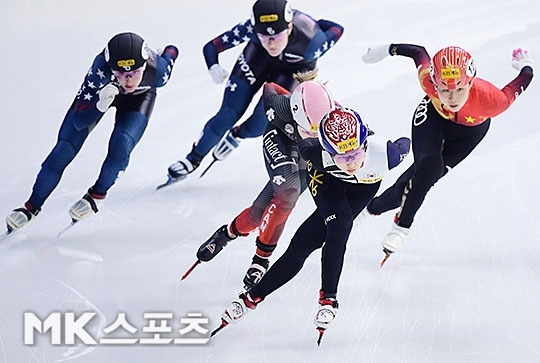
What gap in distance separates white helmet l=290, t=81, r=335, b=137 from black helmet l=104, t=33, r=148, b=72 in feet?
3.05

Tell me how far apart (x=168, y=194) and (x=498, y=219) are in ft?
5.81

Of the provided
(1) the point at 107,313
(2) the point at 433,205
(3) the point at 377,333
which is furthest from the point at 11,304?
(2) the point at 433,205

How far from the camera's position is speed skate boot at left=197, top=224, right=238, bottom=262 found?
4.34m

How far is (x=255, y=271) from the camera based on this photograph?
4195mm

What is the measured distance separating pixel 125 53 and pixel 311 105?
1.07m

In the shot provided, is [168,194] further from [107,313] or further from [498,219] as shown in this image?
[498,219]

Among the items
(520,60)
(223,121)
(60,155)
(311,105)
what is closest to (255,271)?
(311,105)

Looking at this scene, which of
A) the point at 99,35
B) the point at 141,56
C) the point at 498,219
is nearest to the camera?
the point at 141,56

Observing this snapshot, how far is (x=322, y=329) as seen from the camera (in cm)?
372

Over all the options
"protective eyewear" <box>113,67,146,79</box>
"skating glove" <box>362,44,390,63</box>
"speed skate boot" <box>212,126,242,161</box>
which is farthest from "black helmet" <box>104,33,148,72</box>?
"skating glove" <box>362,44,390,63</box>

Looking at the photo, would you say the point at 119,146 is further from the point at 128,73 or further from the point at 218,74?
the point at 218,74

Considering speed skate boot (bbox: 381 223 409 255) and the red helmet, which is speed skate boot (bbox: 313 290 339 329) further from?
the red helmet

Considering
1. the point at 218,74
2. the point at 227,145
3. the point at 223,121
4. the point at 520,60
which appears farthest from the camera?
the point at 227,145

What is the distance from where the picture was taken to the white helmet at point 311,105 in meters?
3.87
